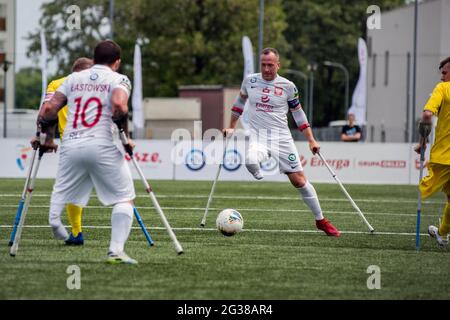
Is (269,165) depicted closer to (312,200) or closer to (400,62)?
(312,200)

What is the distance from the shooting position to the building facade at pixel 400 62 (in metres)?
52.2

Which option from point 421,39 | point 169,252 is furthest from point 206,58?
point 169,252

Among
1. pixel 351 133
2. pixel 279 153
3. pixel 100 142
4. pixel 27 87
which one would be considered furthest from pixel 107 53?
pixel 27 87

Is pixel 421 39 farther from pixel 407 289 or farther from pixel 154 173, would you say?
pixel 407 289

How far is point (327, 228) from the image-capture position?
45.4 ft

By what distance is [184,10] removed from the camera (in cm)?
6203

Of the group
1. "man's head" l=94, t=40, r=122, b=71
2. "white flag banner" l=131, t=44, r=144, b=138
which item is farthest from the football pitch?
"white flag banner" l=131, t=44, r=144, b=138

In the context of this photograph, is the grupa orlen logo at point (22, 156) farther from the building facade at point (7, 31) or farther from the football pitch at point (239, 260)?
the building facade at point (7, 31)

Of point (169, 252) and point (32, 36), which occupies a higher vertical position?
point (32, 36)

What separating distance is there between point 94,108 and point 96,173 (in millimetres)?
635

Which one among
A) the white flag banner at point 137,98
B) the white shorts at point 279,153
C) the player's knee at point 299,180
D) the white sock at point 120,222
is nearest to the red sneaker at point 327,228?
the player's knee at point 299,180

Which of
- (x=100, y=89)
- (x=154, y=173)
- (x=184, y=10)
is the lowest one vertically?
(x=154, y=173)
